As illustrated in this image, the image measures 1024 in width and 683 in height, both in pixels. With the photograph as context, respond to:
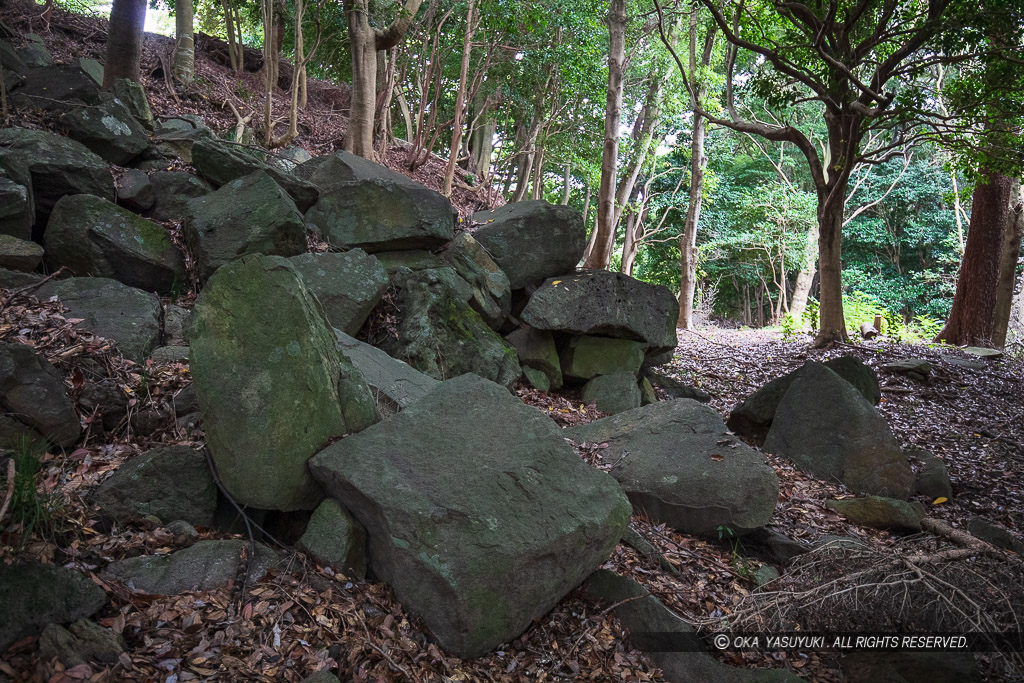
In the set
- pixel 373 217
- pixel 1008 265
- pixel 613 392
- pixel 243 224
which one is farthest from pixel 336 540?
pixel 1008 265

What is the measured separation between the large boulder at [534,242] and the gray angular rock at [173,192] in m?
3.27

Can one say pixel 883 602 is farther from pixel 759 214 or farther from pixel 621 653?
pixel 759 214

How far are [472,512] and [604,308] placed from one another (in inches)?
203

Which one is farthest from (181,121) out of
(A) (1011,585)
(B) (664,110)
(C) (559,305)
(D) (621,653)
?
(B) (664,110)

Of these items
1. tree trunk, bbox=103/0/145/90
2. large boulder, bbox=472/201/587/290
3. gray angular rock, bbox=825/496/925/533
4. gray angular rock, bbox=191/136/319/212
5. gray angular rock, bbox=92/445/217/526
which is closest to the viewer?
gray angular rock, bbox=92/445/217/526

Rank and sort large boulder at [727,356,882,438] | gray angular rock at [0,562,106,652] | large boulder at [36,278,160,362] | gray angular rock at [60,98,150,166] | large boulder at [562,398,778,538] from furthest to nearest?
large boulder at [727,356,882,438] → gray angular rock at [60,98,150,166] → large boulder at [562,398,778,538] → large boulder at [36,278,160,362] → gray angular rock at [0,562,106,652]

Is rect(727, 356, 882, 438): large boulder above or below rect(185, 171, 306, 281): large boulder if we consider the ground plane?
below

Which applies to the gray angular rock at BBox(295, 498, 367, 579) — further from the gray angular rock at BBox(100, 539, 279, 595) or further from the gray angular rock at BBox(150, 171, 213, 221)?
the gray angular rock at BBox(150, 171, 213, 221)

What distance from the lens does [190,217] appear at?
5.86m

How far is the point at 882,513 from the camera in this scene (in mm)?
5555

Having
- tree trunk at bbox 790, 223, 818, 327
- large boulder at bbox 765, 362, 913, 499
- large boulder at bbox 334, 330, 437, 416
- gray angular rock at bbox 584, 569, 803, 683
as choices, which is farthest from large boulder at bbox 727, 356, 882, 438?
tree trunk at bbox 790, 223, 818, 327

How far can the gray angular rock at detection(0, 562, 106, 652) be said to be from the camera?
2.47 m

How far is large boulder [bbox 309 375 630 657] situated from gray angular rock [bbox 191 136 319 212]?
403cm

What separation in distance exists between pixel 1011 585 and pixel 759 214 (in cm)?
2292
